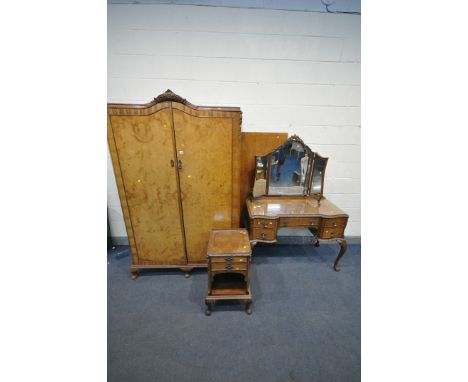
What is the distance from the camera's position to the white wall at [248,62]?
6.67 feet

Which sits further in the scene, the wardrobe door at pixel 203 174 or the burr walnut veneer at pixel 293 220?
the burr walnut veneer at pixel 293 220

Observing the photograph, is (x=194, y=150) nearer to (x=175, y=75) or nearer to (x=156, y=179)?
(x=156, y=179)

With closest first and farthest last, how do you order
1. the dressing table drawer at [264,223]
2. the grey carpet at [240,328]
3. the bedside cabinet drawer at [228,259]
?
1. the grey carpet at [240,328]
2. the bedside cabinet drawer at [228,259]
3. the dressing table drawer at [264,223]

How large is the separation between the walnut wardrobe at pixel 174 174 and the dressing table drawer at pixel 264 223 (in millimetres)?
→ 220

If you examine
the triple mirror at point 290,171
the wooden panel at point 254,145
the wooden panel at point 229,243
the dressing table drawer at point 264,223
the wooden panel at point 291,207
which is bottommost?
the wooden panel at point 229,243

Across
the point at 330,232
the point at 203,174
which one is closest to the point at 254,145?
the point at 203,174

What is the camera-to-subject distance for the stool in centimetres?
167

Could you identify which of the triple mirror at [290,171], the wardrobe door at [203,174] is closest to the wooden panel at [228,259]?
the wardrobe door at [203,174]

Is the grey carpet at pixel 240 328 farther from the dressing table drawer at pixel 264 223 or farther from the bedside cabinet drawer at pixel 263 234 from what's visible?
the dressing table drawer at pixel 264 223

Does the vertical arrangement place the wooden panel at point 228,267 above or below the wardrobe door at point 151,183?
below

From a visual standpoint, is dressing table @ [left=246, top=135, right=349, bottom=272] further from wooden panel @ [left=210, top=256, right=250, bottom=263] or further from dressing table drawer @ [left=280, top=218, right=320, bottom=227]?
wooden panel @ [left=210, top=256, right=250, bottom=263]

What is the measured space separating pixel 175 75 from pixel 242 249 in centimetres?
203

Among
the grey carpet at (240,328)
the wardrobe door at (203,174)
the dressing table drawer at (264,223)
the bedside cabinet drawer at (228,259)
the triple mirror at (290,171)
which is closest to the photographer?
the grey carpet at (240,328)

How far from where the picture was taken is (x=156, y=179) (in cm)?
190
